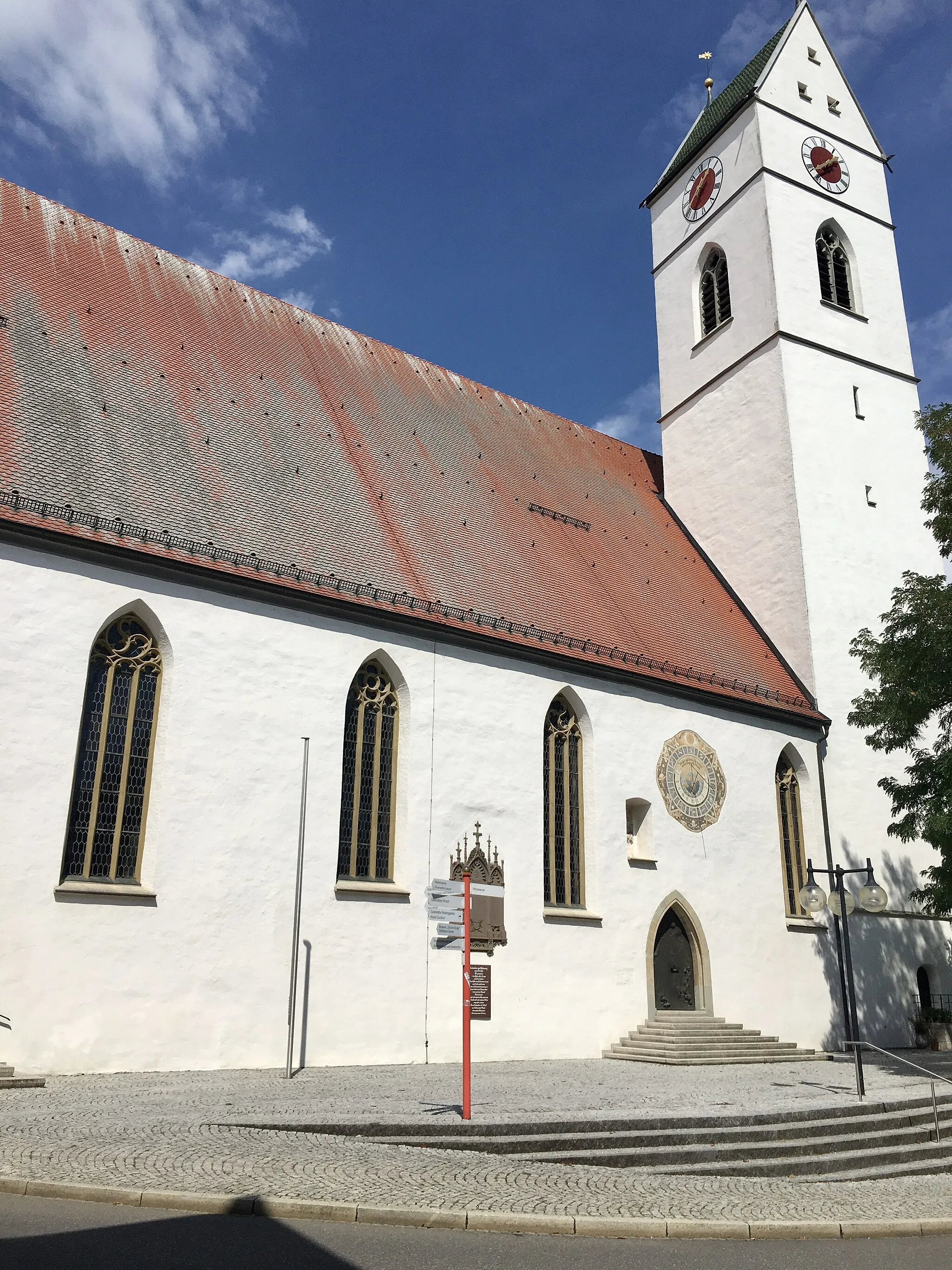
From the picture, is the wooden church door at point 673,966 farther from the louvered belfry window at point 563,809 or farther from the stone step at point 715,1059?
the louvered belfry window at point 563,809

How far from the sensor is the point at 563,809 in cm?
1550

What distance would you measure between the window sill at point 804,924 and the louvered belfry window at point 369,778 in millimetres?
7625

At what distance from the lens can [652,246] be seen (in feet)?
87.6

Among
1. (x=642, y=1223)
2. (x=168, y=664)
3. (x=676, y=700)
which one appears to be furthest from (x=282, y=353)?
(x=642, y=1223)

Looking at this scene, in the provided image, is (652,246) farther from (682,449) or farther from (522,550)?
(522,550)

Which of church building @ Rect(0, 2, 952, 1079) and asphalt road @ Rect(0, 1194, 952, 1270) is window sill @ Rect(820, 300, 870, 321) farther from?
asphalt road @ Rect(0, 1194, 952, 1270)

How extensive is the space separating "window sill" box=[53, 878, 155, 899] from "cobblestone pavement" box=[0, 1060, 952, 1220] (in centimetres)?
181

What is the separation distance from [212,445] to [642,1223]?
11713mm

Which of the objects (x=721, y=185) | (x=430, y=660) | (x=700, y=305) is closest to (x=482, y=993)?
(x=430, y=660)

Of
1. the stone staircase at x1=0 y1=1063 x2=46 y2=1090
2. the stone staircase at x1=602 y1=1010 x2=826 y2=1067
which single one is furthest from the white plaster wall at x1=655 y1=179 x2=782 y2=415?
the stone staircase at x1=0 y1=1063 x2=46 y2=1090

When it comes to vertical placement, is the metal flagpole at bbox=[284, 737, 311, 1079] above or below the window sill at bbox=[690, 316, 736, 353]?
below

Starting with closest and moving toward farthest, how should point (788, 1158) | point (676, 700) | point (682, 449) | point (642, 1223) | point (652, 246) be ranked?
1. point (642, 1223)
2. point (788, 1158)
3. point (676, 700)
4. point (682, 449)
5. point (652, 246)

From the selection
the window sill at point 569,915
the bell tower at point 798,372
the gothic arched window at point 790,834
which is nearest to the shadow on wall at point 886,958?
the bell tower at point 798,372

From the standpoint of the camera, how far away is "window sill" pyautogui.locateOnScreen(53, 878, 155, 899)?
35.6ft
